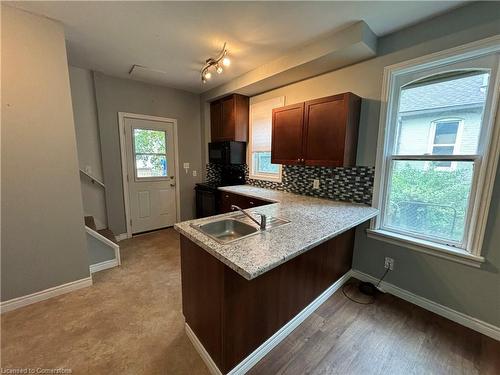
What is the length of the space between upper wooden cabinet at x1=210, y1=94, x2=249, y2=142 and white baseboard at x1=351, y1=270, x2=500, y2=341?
2689 millimetres

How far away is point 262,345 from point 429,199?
1.97m

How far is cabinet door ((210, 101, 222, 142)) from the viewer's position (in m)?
3.77

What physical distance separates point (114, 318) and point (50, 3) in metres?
2.68

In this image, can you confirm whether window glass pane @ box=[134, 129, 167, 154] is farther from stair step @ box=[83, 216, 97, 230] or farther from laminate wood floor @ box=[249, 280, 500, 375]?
laminate wood floor @ box=[249, 280, 500, 375]

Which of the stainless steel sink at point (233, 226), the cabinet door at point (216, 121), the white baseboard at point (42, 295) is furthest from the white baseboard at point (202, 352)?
the cabinet door at point (216, 121)

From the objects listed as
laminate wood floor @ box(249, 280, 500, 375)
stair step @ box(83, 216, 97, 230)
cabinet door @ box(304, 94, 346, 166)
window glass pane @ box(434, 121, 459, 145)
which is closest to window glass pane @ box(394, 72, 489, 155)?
window glass pane @ box(434, 121, 459, 145)

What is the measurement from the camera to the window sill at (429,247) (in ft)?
5.63

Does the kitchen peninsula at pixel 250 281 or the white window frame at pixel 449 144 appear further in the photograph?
the white window frame at pixel 449 144

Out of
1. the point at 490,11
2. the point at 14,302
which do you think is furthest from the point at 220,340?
the point at 490,11

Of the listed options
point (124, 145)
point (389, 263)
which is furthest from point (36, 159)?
point (389, 263)

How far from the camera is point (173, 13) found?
5.82ft

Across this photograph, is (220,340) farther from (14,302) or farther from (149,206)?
(149,206)

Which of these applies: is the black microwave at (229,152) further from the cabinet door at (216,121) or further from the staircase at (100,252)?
the staircase at (100,252)

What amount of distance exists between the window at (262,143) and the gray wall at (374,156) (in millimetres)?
855
